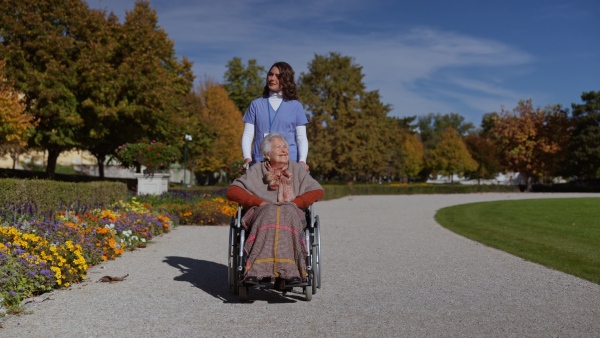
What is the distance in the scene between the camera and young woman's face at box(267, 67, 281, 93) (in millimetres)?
6762

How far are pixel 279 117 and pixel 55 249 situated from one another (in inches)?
108

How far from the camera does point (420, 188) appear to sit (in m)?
52.6

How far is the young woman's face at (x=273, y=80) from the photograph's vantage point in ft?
22.2

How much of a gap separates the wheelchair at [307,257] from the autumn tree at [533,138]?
61.2 meters

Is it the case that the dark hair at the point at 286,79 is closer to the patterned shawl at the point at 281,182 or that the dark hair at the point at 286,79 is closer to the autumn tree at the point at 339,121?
the patterned shawl at the point at 281,182

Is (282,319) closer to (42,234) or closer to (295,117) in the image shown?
(295,117)

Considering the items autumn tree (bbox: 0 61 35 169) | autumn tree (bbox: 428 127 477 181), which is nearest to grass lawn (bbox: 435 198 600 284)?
autumn tree (bbox: 0 61 35 169)

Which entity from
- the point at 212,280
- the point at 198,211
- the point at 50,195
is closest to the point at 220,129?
the point at 198,211

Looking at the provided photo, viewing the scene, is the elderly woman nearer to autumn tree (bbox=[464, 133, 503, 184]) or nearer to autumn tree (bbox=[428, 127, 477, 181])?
autumn tree (bbox=[428, 127, 477, 181])

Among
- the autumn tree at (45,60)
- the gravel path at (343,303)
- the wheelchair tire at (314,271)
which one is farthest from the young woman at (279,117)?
the autumn tree at (45,60)

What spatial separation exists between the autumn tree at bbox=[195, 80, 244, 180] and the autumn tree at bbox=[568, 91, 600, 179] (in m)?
31.8

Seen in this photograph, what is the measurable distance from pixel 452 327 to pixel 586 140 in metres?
61.9

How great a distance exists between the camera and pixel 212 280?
7652mm

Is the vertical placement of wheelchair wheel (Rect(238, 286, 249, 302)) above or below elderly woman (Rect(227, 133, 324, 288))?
below
